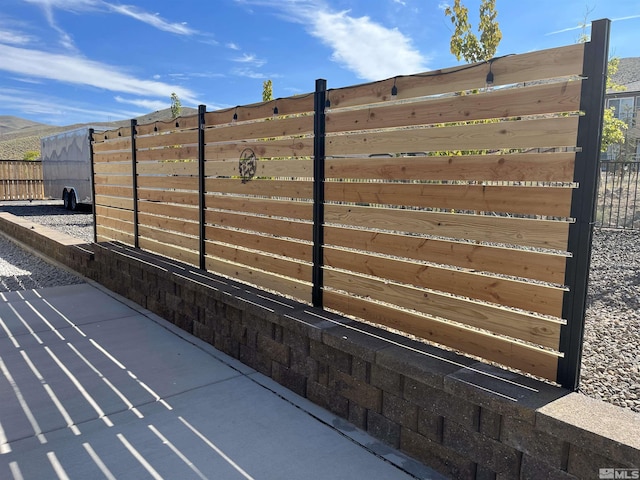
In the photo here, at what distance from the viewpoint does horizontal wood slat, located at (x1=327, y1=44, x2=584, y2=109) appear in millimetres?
2092

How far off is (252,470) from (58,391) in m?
1.74

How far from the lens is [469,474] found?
7.30ft

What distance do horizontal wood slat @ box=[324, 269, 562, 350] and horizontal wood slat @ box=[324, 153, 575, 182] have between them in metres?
0.67

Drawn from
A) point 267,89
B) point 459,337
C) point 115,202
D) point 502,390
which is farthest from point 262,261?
point 267,89

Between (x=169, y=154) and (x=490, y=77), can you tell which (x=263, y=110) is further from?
(x=490, y=77)

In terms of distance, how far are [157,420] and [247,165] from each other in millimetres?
2197

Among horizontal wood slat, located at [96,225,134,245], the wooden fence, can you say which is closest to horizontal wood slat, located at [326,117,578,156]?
horizontal wood slat, located at [96,225,134,245]

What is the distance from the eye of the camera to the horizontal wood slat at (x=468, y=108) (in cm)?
209

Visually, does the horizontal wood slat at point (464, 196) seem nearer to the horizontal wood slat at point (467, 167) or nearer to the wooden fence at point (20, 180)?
the horizontal wood slat at point (467, 167)

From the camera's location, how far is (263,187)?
3924 millimetres

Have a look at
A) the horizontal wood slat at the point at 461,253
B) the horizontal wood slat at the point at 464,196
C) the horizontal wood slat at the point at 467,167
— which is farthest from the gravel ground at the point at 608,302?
the horizontal wood slat at the point at 467,167

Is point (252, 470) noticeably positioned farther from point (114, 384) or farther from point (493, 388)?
point (114, 384)

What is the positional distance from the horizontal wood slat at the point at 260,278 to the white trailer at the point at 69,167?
1073cm

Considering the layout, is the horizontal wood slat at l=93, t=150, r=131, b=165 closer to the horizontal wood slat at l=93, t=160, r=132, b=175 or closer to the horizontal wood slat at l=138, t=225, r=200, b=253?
the horizontal wood slat at l=93, t=160, r=132, b=175
